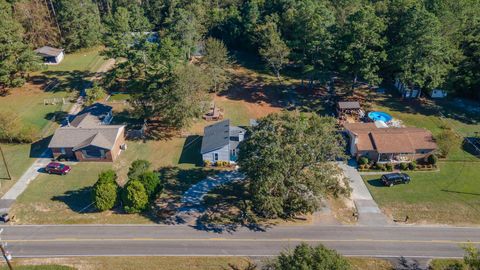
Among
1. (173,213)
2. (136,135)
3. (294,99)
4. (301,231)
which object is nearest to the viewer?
(301,231)

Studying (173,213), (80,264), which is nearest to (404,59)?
(173,213)

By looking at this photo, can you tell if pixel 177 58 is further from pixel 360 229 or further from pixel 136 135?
pixel 360 229

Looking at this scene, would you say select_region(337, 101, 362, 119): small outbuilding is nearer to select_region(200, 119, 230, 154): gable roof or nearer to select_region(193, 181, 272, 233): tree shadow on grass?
select_region(200, 119, 230, 154): gable roof

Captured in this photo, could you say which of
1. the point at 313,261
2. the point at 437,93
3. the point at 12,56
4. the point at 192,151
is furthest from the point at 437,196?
the point at 12,56

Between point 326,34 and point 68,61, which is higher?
point 326,34

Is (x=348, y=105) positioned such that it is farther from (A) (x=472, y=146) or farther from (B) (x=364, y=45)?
(A) (x=472, y=146)

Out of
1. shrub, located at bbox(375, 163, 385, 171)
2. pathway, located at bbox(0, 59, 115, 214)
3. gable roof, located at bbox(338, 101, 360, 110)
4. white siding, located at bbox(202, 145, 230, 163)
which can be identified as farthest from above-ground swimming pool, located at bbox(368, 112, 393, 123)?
pathway, located at bbox(0, 59, 115, 214)

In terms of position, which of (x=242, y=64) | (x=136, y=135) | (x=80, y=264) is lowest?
(x=80, y=264)

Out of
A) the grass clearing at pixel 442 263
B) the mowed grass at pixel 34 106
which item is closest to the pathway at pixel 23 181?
the mowed grass at pixel 34 106
